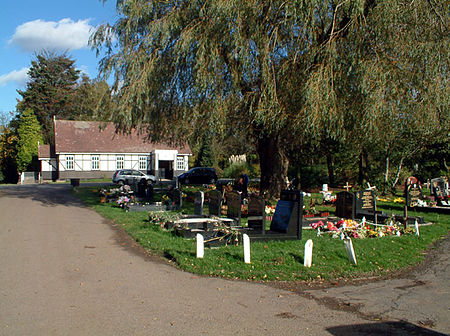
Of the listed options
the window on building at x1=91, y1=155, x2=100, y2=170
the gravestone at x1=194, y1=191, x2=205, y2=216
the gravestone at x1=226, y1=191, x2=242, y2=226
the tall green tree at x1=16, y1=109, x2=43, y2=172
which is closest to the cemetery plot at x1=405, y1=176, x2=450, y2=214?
the gravestone at x1=226, y1=191, x2=242, y2=226

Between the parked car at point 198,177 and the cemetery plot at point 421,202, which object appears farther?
the parked car at point 198,177

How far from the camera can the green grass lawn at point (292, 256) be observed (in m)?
→ 7.84

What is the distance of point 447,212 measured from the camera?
16.4 m

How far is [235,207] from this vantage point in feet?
38.9

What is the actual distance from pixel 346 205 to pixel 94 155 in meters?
38.9

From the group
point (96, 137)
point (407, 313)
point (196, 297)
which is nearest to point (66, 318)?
point (196, 297)

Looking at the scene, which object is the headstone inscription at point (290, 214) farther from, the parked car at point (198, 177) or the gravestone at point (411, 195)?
the parked car at point (198, 177)

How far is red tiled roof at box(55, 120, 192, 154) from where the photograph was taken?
154 feet

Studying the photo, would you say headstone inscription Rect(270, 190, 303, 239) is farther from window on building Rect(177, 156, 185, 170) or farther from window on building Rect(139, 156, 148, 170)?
window on building Rect(139, 156, 148, 170)

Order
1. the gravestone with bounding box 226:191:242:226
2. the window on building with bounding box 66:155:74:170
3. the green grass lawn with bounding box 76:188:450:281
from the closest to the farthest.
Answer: the green grass lawn with bounding box 76:188:450:281 → the gravestone with bounding box 226:191:242:226 → the window on building with bounding box 66:155:74:170

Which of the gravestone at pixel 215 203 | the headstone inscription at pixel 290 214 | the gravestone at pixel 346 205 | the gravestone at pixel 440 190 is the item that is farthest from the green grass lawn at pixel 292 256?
the gravestone at pixel 440 190

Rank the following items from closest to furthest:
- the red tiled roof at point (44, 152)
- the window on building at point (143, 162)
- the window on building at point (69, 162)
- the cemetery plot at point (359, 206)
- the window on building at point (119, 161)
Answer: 1. the cemetery plot at point (359, 206)
2. the window on building at point (69, 162)
3. the red tiled roof at point (44, 152)
4. the window on building at point (119, 161)
5. the window on building at point (143, 162)

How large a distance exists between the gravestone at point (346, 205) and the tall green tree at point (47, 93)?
59.6m

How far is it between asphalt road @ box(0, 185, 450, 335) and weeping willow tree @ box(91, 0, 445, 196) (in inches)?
245
